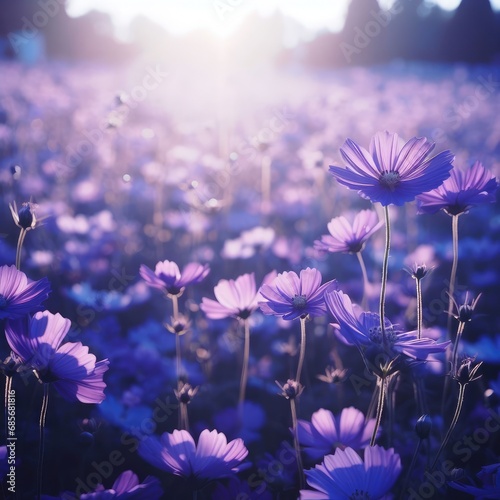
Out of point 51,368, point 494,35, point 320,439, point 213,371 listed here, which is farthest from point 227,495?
point 494,35

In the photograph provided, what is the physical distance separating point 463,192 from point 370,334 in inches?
13.7

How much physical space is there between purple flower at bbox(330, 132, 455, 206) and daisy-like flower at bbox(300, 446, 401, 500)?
36 centimetres

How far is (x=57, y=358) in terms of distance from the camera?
Result: 2.52ft

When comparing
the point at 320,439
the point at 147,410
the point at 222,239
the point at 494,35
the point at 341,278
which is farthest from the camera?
the point at 494,35

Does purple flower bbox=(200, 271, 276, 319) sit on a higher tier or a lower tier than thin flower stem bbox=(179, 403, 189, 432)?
higher

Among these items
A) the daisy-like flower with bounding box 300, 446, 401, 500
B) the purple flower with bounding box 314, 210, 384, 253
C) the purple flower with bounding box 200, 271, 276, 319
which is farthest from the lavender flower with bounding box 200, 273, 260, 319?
the daisy-like flower with bounding box 300, 446, 401, 500

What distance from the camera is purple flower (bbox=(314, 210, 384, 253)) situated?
3.34 ft

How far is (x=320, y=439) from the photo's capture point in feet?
3.25

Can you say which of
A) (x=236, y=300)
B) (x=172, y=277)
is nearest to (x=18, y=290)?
(x=172, y=277)

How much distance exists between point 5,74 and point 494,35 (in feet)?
51.1

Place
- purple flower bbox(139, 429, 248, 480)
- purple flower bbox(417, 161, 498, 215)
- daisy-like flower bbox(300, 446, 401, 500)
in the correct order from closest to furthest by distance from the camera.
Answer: daisy-like flower bbox(300, 446, 401, 500) < purple flower bbox(139, 429, 248, 480) < purple flower bbox(417, 161, 498, 215)

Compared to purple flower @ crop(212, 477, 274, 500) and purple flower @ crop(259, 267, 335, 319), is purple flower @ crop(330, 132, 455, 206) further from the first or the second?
purple flower @ crop(212, 477, 274, 500)

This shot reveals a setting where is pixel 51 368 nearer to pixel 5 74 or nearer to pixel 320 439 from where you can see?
pixel 320 439

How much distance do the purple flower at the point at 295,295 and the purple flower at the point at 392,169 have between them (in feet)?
0.53
